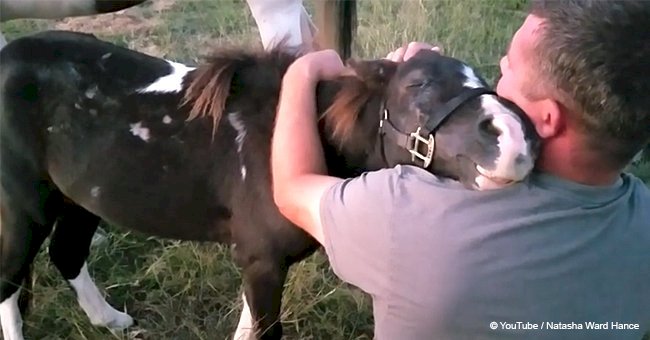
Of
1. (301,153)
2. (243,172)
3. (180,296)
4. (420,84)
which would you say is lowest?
(180,296)

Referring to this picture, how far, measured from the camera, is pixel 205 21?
14.9 feet

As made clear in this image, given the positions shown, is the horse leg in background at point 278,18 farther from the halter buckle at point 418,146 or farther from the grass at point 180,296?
the halter buckle at point 418,146

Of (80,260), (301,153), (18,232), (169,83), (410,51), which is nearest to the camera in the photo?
(301,153)

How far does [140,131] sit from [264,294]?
1.67 feet

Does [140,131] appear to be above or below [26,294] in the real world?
above

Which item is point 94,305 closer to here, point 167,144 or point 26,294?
point 26,294

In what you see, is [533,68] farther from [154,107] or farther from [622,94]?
[154,107]

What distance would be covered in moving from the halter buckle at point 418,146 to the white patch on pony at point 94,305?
131 cm

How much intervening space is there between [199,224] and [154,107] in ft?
1.03

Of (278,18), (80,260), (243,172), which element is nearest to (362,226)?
(243,172)

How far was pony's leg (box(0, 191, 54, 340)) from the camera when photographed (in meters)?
2.38

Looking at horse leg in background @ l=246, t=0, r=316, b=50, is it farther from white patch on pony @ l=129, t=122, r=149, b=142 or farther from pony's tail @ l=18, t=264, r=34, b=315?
pony's tail @ l=18, t=264, r=34, b=315

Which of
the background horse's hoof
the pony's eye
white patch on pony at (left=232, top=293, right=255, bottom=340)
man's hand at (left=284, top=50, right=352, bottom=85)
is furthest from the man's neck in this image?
the background horse's hoof

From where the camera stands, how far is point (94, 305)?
269 cm
